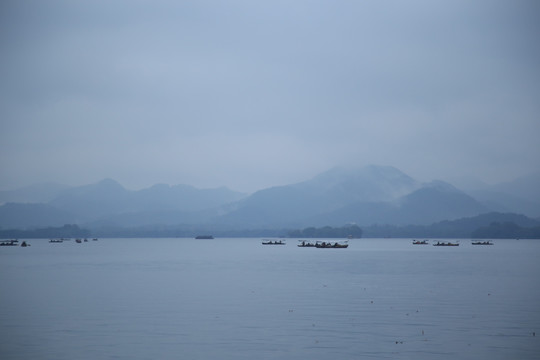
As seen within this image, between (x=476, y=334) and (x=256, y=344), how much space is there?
12.5 meters

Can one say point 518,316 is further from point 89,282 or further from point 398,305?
point 89,282

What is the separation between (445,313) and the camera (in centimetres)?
4266

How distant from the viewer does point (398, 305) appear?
47.2 metres

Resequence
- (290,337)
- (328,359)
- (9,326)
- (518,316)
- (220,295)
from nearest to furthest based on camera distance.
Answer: (328,359)
(290,337)
(9,326)
(518,316)
(220,295)

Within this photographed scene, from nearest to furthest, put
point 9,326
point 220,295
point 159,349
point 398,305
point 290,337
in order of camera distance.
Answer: point 159,349 → point 290,337 → point 9,326 → point 398,305 → point 220,295

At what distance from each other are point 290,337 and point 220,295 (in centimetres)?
2288

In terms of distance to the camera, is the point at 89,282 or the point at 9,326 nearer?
the point at 9,326

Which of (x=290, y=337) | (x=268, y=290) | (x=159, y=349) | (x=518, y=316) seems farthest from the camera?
(x=268, y=290)

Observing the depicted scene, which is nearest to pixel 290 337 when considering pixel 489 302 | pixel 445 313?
pixel 445 313

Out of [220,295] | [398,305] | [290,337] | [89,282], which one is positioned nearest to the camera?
[290,337]

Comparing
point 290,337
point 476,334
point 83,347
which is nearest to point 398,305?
point 476,334

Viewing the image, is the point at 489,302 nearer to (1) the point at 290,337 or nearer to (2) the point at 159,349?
(1) the point at 290,337

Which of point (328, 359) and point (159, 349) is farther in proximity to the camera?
point (159, 349)

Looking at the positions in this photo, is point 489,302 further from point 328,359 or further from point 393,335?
point 328,359
